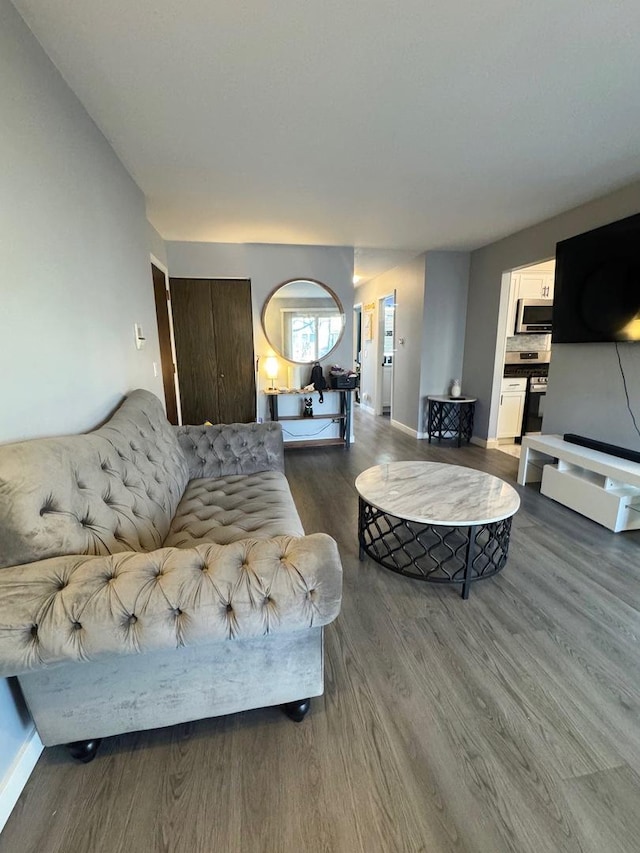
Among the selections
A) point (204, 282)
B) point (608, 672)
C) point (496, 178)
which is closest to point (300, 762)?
point (608, 672)

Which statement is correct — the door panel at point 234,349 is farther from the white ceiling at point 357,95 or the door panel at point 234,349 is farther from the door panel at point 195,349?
the white ceiling at point 357,95

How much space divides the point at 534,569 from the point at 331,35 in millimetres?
2706

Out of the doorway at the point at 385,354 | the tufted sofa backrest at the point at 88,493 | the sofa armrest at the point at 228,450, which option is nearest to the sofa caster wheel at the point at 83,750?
the tufted sofa backrest at the point at 88,493

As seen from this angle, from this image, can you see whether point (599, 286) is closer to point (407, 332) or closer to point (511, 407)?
point (511, 407)

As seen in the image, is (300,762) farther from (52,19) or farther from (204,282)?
(204,282)

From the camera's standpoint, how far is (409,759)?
3.72 feet

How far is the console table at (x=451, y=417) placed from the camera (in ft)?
15.4

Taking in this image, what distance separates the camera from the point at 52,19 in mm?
1314

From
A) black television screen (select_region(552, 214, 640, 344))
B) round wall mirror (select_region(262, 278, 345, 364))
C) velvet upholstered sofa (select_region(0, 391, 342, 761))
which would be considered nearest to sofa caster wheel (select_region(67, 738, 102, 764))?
velvet upholstered sofa (select_region(0, 391, 342, 761))

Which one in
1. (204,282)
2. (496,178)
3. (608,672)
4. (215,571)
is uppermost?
(496,178)

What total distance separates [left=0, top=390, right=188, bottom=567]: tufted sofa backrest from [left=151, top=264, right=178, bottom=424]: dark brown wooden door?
216cm

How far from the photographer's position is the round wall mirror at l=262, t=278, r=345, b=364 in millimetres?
4430

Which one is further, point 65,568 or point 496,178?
point 496,178

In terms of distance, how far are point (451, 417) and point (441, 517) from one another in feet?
10.8
